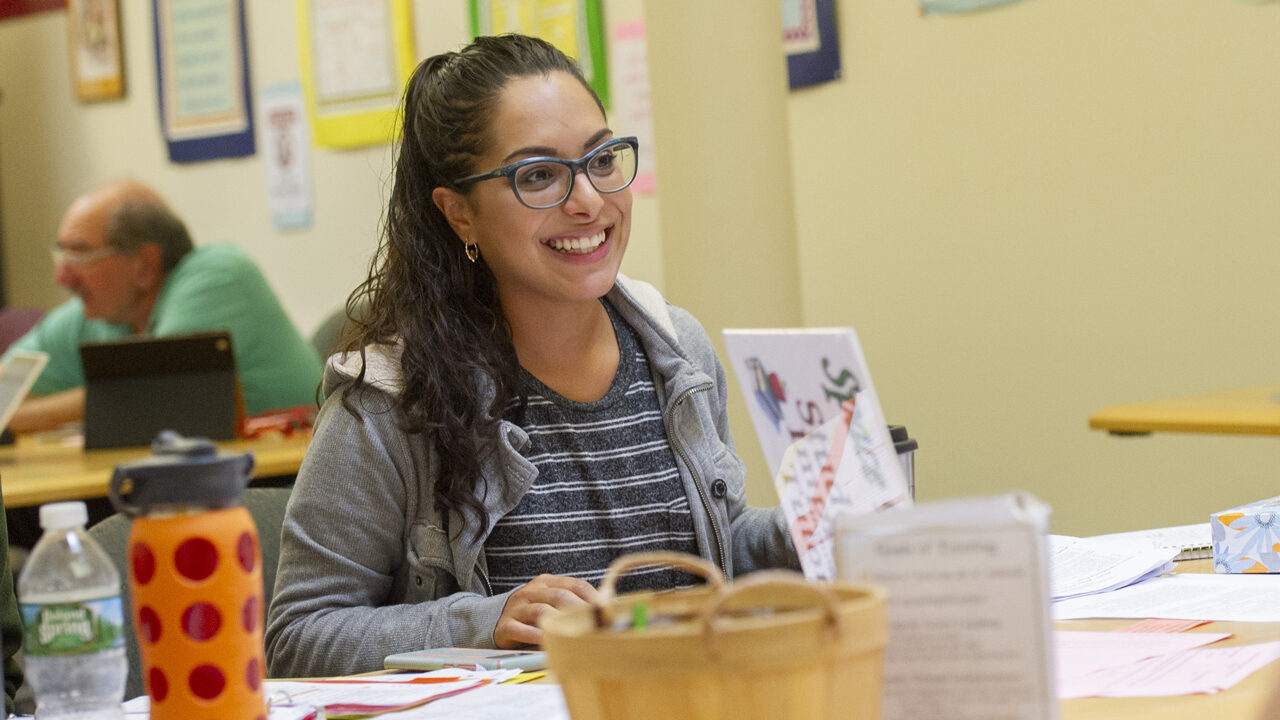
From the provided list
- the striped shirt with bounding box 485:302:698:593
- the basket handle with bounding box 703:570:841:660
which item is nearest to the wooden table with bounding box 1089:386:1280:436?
the striped shirt with bounding box 485:302:698:593

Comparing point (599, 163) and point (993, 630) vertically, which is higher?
point (599, 163)

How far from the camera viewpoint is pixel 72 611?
876 mm

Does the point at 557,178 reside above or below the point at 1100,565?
above

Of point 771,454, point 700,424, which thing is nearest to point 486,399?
point 700,424

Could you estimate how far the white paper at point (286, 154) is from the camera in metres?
4.41

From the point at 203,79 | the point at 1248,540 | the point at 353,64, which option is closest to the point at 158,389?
the point at 353,64

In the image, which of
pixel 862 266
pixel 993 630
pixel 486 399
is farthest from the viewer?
pixel 862 266

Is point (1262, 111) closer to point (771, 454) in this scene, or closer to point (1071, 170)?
point (1071, 170)

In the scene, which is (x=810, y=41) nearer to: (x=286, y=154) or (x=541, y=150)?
(x=541, y=150)

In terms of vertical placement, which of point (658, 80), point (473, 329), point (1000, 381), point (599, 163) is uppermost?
Answer: point (658, 80)

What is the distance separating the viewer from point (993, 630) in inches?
28.8

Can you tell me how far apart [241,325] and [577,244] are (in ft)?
8.12

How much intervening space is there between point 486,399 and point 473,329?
11 cm

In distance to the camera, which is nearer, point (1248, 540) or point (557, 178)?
point (1248, 540)
